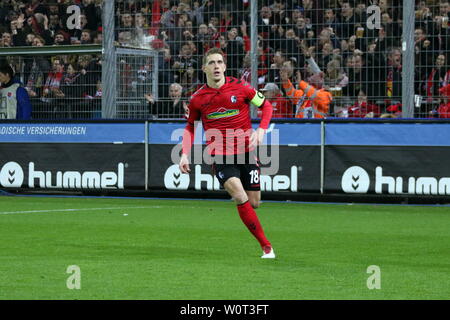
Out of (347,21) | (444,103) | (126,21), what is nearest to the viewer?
(444,103)

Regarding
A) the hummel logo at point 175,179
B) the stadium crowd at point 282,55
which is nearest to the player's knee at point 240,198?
the stadium crowd at point 282,55

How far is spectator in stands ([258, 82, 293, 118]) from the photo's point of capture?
728 inches

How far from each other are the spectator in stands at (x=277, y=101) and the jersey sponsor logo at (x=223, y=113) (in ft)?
23.6

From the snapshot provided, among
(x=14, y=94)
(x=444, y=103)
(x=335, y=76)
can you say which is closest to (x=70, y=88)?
(x=14, y=94)

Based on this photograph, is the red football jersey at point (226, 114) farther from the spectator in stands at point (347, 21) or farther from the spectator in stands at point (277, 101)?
the spectator in stands at point (277, 101)

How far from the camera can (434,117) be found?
58.3 ft

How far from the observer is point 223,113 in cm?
1134

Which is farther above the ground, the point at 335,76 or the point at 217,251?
the point at 335,76

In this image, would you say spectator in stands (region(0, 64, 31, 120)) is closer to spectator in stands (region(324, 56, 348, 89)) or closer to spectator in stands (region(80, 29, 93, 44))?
spectator in stands (region(80, 29, 93, 44))

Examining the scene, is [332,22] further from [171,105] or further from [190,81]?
[171,105]

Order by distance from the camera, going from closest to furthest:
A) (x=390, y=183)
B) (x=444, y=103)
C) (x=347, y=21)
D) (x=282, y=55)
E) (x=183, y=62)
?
(x=444, y=103)
(x=390, y=183)
(x=347, y=21)
(x=282, y=55)
(x=183, y=62)

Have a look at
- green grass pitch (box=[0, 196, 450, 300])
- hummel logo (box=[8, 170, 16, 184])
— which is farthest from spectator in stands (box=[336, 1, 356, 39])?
hummel logo (box=[8, 170, 16, 184])

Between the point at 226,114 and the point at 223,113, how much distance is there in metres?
0.04

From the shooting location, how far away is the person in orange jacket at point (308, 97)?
18.2m
